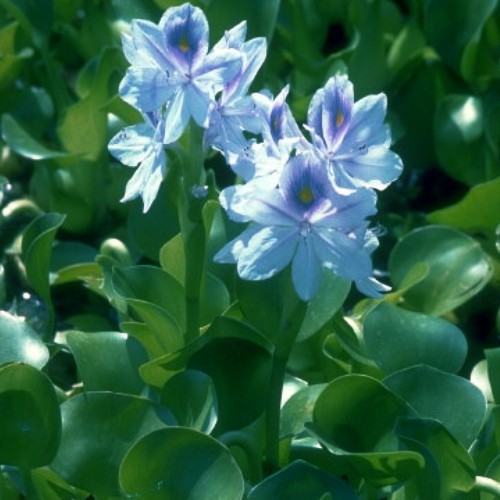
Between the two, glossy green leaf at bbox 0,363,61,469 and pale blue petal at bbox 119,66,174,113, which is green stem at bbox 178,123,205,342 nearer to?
pale blue petal at bbox 119,66,174,113

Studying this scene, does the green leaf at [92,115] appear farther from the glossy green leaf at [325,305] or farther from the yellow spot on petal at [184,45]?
the yellow spot on petal at [184,45]

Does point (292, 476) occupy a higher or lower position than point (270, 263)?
lower

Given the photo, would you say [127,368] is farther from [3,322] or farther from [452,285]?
[452,285]

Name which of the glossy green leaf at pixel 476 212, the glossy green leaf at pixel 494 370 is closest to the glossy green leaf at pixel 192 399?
the glossy green leaf at pixel 494 370

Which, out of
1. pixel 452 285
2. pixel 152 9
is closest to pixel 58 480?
pixel 452 285

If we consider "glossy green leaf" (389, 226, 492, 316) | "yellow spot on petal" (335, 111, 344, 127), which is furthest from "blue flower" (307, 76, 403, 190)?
"glossy green leaf" (389, 226, 492, 316)

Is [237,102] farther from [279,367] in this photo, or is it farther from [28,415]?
[28,415]
